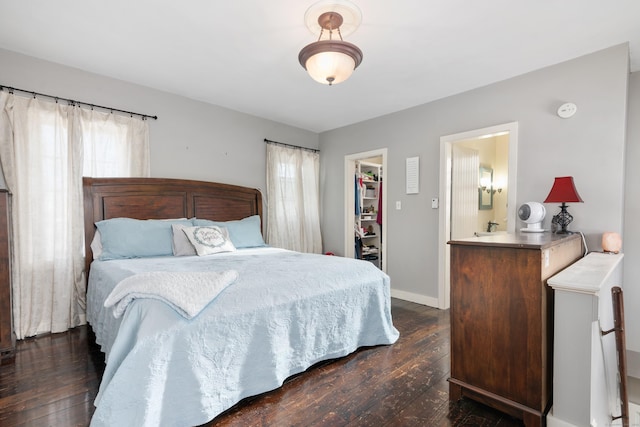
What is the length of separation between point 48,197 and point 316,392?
Answer: 2800 millimetres

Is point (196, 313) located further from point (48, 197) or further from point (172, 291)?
point (48, 197)

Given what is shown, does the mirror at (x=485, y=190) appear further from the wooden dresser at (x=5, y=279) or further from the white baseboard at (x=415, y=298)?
the wooden dresser at (x=5, y=279)

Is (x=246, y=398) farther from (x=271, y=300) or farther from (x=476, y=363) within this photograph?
(x=476, y=363)

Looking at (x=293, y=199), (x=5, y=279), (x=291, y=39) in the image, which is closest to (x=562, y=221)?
(x=291, y=39)

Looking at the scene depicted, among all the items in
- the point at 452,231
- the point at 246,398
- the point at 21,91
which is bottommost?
the point at 246,398

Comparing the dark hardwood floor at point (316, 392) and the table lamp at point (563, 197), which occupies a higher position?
the table lamp at point (563, 197)

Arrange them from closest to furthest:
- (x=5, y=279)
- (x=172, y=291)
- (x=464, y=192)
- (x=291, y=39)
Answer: (x=172, y=291) < (x=5, y=279) < (x=291, y=39) < (x=464, y=192)

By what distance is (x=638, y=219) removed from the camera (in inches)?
104

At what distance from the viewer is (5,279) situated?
213 cm

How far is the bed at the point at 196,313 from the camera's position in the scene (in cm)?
142

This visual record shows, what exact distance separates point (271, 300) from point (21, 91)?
2.84 metres

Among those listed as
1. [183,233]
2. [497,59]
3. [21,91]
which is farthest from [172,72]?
[497,59]

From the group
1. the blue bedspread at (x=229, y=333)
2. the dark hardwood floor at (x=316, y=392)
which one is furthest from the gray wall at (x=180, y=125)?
the dark hardwood floor at (x=316, y=392)

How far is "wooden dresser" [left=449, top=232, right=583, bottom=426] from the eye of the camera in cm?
149
